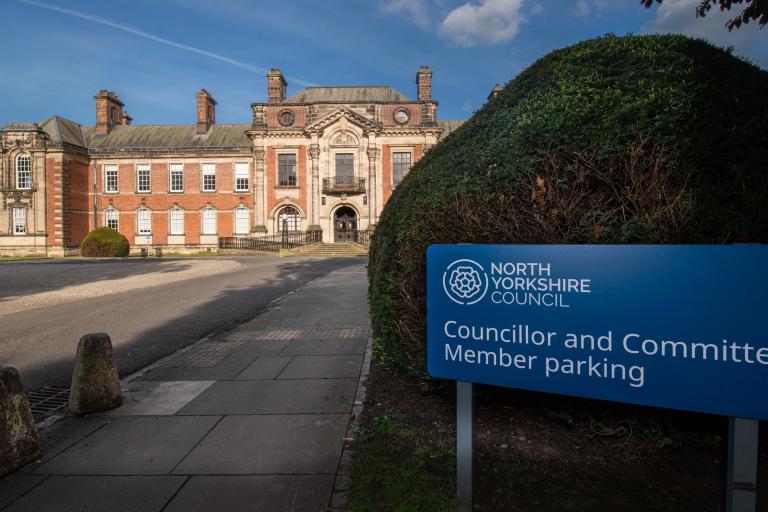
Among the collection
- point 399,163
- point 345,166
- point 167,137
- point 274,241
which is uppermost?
point 167,137

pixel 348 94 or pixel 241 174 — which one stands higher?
pixel 348 94

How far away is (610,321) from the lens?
2170 mm

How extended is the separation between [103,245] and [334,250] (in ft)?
54.9

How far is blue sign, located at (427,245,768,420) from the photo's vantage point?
1.93m

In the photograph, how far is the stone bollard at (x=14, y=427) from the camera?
10.3 feet

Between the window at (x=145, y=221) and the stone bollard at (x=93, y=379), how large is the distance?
41.7 meters

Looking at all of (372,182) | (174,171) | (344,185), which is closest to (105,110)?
(174,171)

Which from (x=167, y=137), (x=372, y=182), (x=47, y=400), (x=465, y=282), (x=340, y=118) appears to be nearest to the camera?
(x=465, y=282)

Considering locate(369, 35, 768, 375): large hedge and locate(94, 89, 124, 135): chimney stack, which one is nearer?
locate(369, 35, 768, 375): large hedge

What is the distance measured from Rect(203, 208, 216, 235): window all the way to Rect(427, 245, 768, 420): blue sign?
41389 millimetres

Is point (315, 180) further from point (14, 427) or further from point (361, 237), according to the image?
point (14, 427)

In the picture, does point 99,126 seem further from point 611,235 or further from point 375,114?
point 611,235

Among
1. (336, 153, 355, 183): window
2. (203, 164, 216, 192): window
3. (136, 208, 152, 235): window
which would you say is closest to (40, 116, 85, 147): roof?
(136, 208, 152, 235): window

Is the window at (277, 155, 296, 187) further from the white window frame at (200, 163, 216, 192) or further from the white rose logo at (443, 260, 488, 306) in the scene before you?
the white rose logo at (443, 260, 488, 306)
